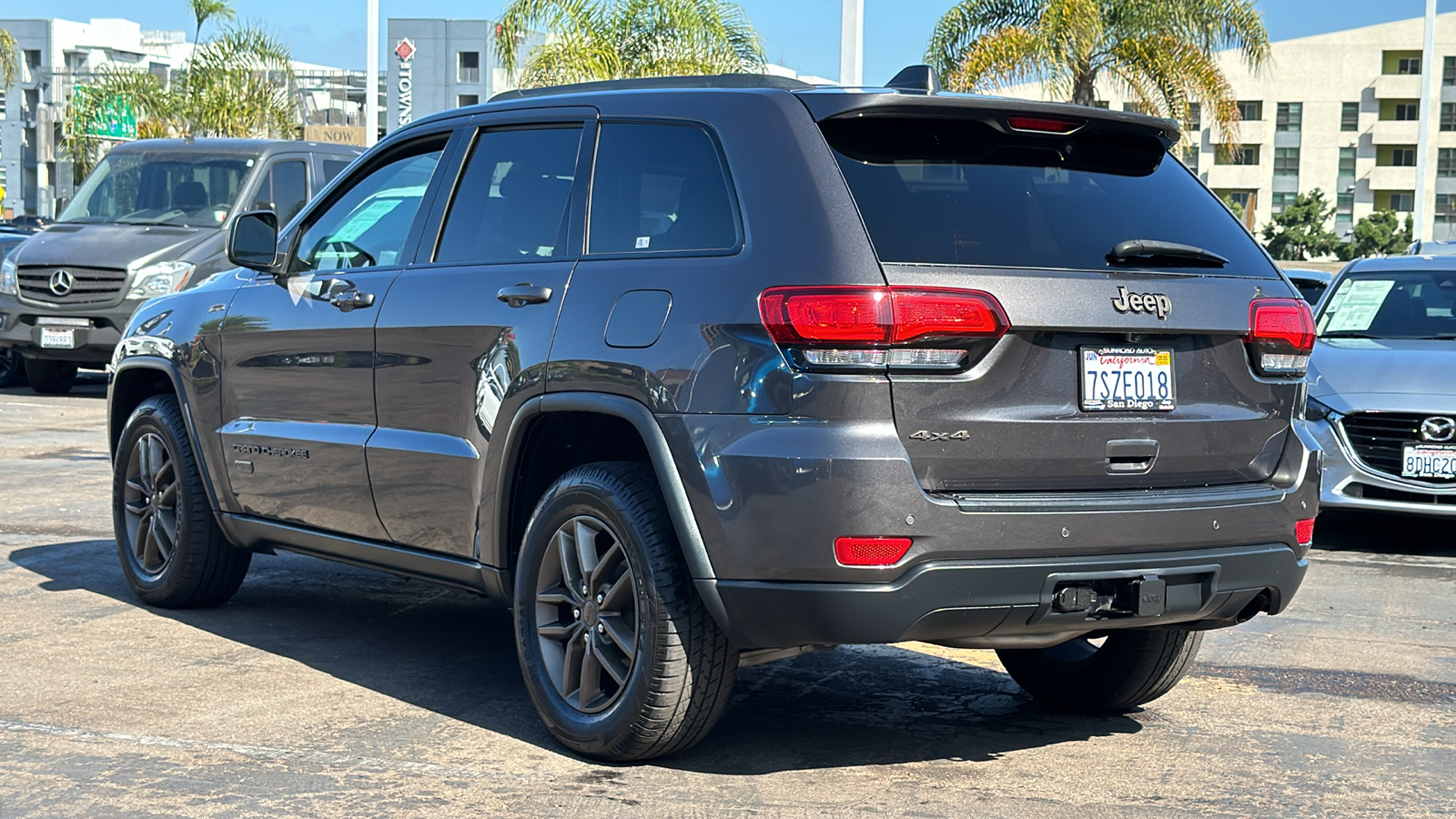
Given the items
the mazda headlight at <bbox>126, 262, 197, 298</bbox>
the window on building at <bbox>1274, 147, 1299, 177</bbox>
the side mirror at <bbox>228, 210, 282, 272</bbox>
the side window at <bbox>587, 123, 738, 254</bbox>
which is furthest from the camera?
the window on building at <bbox>1274, 147, 1299, 177</bbox>

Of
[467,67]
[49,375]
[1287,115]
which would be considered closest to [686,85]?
[49,375]

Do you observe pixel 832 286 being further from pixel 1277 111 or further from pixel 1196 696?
pixel 1277 111

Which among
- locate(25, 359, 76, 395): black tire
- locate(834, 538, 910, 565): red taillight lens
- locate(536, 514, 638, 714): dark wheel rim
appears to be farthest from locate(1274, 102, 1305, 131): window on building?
locate(834, 538, 910, 565): red taillight lens

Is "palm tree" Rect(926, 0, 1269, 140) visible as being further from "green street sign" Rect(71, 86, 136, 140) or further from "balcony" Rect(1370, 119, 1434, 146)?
"balcony" Rect(1370, 119, 1434, 146)

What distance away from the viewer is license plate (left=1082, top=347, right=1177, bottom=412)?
4.25 metres

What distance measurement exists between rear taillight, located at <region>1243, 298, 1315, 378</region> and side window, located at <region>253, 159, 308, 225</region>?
38.8 ft

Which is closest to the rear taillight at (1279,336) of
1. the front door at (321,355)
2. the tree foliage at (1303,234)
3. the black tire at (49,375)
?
the front door at (321,355)

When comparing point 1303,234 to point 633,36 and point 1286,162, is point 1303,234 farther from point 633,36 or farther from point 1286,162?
point 633,36

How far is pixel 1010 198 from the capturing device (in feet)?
14.4

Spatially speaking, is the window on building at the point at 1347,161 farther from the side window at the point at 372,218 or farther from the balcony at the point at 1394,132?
the side window at the point at 372,218

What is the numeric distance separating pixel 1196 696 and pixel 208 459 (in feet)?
11.6

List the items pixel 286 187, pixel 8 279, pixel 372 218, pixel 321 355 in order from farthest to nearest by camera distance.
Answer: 1. pixel 8 279
2. pixel 286 187
3. pixel 372 218
4. pixel 321 355

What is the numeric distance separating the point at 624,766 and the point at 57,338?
12387mm

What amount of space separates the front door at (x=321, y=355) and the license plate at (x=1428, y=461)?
5655mm
